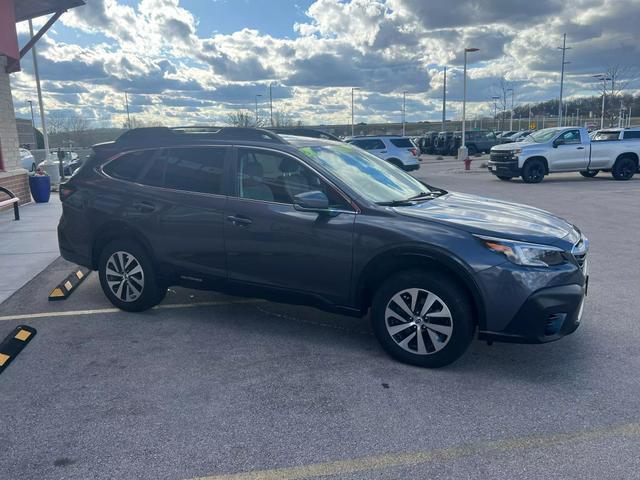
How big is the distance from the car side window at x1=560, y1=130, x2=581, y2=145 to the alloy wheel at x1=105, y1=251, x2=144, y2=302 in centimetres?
1686

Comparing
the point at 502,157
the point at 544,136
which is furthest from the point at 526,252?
the point at 544,136

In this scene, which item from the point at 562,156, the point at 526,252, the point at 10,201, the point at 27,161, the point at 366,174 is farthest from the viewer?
the point at 27,161

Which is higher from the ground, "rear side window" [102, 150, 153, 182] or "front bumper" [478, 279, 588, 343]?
"rear side window" [102, 150, 153, 182]

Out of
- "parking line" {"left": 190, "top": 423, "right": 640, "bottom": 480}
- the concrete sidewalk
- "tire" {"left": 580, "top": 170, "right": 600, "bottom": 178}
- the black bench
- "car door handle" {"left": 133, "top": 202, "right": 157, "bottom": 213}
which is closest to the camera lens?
"parking line" {"left": 190, "top": 423, "right": 640, "bottom": 480}

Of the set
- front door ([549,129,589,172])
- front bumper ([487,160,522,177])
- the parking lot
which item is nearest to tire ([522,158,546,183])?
front bumper ([487,160,522,177])

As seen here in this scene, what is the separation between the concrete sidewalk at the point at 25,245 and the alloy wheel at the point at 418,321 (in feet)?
14.7

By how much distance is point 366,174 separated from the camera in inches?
189

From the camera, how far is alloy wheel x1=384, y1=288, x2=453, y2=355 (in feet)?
12.7

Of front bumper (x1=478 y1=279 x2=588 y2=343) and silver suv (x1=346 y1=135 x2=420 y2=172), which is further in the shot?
silver suv (x1=346 y1=135 x2=420 y2=172)

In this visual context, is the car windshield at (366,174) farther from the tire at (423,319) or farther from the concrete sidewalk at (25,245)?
the concrete sidewalk at (25,245)

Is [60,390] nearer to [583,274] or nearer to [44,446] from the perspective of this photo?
[44,446]

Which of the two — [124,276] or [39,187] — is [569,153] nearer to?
[39,187]

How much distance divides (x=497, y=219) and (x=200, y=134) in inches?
111

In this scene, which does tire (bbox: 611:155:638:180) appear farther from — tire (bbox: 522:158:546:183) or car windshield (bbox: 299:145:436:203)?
car windshield (bbox: 299:145:436:203)
